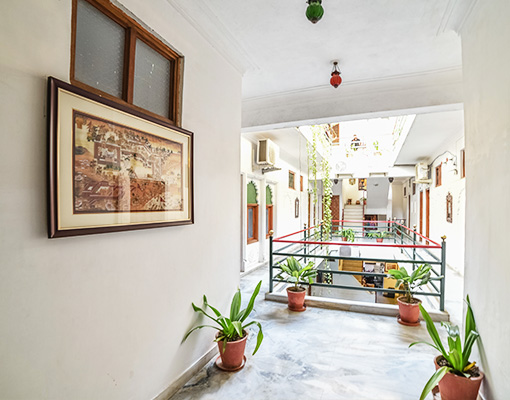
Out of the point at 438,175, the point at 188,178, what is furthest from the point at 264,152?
the point at 438,175

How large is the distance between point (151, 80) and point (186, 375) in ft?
6.12

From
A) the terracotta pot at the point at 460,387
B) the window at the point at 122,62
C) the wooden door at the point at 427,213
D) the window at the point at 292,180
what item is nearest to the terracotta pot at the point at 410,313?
the terracotta pot at the point at 460,387

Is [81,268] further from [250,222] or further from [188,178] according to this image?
[250,222]

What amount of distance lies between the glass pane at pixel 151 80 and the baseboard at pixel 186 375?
1.66 metres

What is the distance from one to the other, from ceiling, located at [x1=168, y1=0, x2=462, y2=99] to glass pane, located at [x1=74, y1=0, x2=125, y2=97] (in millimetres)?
552

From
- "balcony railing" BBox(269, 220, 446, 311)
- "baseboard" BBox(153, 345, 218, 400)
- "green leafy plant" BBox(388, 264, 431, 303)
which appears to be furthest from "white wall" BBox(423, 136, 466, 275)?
"baseboard" BBox(153, 345, 218, 400)

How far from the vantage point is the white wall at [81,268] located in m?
1.01

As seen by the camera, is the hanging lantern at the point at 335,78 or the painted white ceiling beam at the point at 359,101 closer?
the hanging lantern at the point at 335,78

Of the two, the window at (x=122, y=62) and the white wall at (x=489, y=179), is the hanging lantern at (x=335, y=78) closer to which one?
the white wall at (x=489, y=179)

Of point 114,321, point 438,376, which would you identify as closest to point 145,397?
point 114,321

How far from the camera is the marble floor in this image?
1820 mm

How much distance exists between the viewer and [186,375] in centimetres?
190

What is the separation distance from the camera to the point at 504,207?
4.55 ft

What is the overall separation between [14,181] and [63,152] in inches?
7.7
